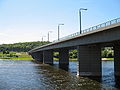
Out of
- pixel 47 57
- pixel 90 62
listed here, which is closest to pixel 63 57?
pixel 47 57

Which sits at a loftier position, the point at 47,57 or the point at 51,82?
the point at 47,57

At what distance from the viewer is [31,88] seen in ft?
95.6

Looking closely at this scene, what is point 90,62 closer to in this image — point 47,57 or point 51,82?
point 51,82

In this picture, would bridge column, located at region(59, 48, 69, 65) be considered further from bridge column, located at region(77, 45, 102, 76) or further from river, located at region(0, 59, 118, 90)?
bridge column, located at region(77, 45, 102, 76)

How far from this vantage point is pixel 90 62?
144ft

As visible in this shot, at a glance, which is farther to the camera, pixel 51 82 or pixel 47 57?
pixel 47 57

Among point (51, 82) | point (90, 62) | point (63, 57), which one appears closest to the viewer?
point (51, 82)

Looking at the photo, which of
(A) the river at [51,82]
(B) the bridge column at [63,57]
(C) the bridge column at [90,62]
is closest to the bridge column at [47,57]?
(B) the bridge column at [63,57]

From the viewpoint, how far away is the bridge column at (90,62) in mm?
43656

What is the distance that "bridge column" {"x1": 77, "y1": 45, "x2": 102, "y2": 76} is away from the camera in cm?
4366

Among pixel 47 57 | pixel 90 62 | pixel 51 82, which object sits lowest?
pixel 51 82

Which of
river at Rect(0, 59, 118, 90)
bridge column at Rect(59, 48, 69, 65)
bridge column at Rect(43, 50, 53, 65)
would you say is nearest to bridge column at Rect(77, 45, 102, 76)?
river at Rect(0, 59, 118, 90)

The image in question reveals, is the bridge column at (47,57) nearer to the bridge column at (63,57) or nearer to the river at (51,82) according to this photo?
the bridge column at (63,57)

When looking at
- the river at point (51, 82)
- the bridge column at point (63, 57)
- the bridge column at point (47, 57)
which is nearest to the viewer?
the river at point (51, 82)
